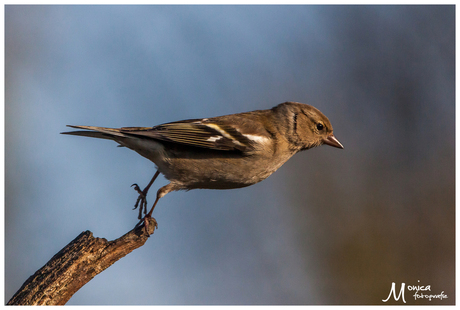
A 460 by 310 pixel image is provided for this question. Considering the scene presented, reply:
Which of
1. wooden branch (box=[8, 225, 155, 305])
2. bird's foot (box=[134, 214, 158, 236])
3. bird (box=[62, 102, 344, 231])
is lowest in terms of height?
wooden branch (box=[8, 225, 155, 305])

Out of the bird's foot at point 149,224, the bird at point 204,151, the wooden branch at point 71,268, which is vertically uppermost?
the bird at point 204,151

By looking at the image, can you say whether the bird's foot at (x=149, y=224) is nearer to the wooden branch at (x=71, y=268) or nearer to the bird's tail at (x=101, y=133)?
the wooden branch at (x=71, y=268)

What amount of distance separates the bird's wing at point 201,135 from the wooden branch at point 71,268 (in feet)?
3.68

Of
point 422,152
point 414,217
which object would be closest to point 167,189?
point 414,217

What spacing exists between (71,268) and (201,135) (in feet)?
5.94

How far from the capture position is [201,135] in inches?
157

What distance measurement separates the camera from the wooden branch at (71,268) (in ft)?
9.20

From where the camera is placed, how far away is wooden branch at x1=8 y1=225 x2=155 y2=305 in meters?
2.80

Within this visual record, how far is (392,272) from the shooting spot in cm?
558

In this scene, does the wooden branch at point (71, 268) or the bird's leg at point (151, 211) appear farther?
the bird's leg at point (151, 211)

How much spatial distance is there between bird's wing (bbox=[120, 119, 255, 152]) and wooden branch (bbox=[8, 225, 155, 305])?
3.68 feet

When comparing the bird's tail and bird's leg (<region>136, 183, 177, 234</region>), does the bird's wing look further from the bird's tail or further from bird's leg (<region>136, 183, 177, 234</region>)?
bird's leg (<region>136, 183, 177, 234</region>)

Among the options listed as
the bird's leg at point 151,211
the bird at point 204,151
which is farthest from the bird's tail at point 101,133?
the bird's leg at point 151,211

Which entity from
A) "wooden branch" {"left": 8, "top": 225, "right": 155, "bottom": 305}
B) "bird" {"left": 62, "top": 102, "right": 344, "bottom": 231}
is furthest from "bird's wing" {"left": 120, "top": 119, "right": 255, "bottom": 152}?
"wooden branch" {"left": 8, "top": 225, "right": 155, "bottom": 305}
